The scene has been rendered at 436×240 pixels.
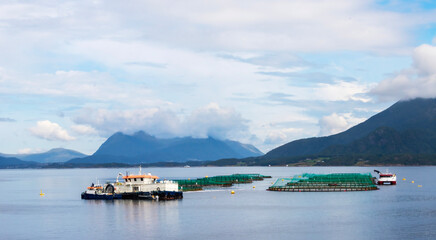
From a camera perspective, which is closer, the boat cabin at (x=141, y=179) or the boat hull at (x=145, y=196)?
the boat hull at (x=145, y=196)

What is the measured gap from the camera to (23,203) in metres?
161

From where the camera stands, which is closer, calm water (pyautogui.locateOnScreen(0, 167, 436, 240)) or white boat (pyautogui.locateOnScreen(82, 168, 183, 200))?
calm water (pyautogui.locateOnScreen(0, 167, 436, 240))

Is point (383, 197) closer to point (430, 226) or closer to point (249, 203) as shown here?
point (249, 203)

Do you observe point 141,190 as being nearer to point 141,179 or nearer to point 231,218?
point 141,179

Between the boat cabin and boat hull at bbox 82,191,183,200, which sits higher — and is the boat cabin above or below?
above

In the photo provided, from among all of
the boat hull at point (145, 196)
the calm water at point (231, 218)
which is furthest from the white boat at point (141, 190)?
the calm water at point (231, 218)

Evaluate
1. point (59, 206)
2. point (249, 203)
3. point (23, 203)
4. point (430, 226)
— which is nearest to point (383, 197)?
point (249, 203)

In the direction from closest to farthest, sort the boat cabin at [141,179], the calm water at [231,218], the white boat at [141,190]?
1. the calm water at [231,218]
2. the white boat at [141,190]
3. the boat cabin at [141,179]

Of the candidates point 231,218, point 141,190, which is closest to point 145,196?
point 141,190

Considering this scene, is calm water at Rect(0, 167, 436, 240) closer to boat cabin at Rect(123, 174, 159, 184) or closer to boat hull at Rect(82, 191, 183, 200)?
boat hull at Rect(82, 191, 183, 200)

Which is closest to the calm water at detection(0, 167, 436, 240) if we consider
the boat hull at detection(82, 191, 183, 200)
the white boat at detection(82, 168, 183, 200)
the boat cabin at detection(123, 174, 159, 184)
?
the boat hull at detection(82, 191, 183, 200)

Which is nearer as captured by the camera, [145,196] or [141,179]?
[145,196]

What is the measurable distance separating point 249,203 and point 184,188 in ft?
200

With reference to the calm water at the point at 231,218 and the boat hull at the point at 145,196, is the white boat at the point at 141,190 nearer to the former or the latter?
the boat hull at the point at 145,196
